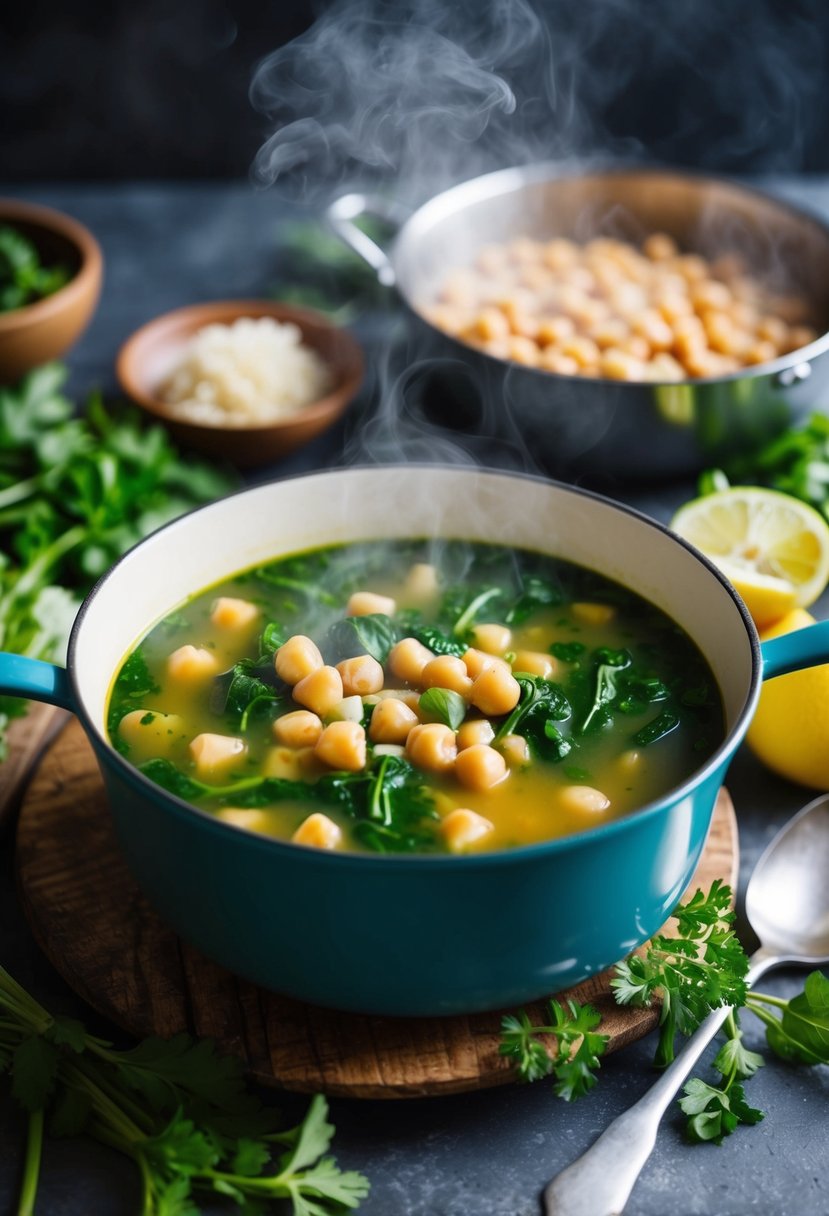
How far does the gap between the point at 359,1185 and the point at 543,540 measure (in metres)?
1.71

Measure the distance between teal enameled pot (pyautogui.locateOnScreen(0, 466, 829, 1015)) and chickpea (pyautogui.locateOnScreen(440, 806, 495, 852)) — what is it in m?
0.31

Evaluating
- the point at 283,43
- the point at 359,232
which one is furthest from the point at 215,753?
the point at 283,43

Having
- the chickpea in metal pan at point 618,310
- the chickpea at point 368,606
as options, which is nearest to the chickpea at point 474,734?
the chickpea at point 368,606

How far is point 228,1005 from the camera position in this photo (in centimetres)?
264

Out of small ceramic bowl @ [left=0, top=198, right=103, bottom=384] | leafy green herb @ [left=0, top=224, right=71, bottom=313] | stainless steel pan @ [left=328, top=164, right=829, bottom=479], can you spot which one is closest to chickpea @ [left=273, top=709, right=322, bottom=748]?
stainless steel pan @ [left=328, top=164, right=829, bottom=479]

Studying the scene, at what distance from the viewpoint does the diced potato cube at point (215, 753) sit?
110 inches

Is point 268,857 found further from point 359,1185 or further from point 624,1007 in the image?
point 624,1007

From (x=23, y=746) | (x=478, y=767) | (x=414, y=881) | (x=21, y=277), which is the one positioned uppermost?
(x=414, y=881)

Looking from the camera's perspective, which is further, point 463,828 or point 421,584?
point 421,584

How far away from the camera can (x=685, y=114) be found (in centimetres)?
655

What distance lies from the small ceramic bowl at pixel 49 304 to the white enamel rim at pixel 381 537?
1.69 meters

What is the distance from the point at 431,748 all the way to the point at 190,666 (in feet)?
2.19

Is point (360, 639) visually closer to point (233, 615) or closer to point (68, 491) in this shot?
→ point (233, 615)

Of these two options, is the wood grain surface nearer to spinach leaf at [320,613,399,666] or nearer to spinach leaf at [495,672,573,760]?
spinach leaf at [320,613,399,666]
